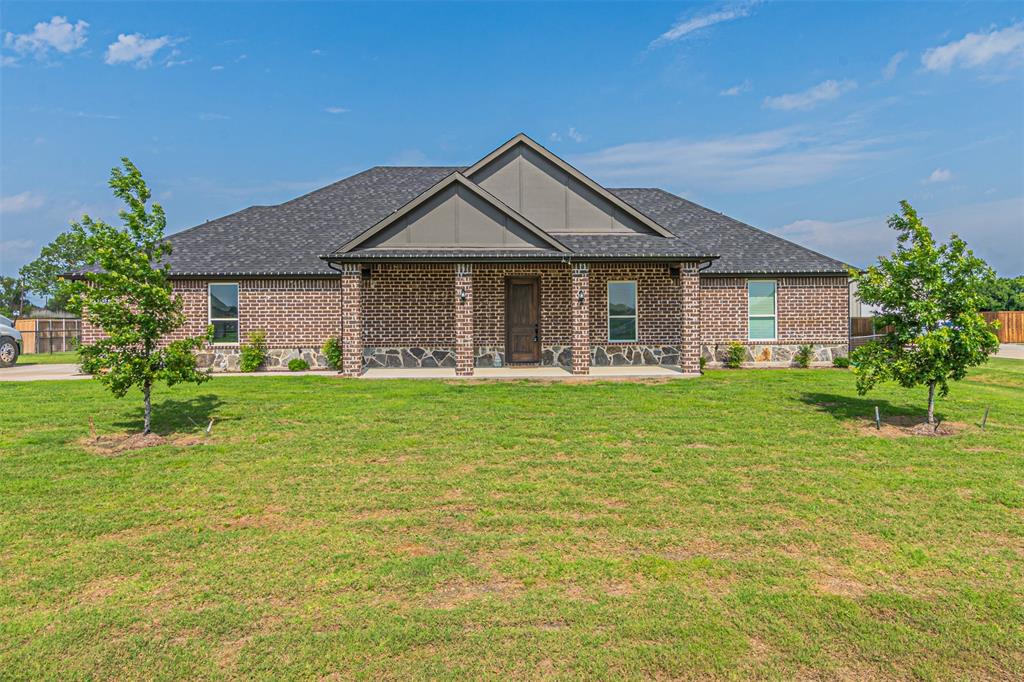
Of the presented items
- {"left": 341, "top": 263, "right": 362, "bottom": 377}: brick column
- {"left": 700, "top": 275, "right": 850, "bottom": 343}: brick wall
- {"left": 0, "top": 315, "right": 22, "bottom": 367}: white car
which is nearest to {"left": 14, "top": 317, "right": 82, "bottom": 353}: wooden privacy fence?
{"left": 0, "top": 315, "right": 22, "bottom": 367}: white car

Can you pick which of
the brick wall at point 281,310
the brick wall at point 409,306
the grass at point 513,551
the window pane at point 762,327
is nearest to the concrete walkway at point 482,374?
the brick wall at point 409,306

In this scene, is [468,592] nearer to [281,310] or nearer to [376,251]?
[376,251]

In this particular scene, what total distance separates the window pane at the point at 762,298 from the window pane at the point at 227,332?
54.3 ft

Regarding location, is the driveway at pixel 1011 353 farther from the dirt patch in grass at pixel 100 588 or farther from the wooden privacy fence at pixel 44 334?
the wooden privacy fence at pixel 44 334

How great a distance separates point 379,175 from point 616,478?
2011 centimetres

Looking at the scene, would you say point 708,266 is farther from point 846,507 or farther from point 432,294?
point 846,507

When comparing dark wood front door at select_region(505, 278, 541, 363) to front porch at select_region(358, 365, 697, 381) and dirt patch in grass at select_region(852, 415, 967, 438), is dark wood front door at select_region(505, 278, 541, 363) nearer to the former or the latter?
front porch at select_region(358, 365, 697, 381)

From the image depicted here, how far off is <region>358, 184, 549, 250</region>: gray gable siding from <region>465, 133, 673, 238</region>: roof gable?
1528mm

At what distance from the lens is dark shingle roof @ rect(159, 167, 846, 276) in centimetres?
1653

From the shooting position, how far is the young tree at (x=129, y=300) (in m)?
8.73

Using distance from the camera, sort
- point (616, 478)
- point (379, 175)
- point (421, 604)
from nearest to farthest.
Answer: point (421, 604)
point (616, 478)
point (379, 175)

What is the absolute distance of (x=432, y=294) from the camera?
1806 cm

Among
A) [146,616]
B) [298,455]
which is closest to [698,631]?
[146,616]

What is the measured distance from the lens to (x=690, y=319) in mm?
16016
